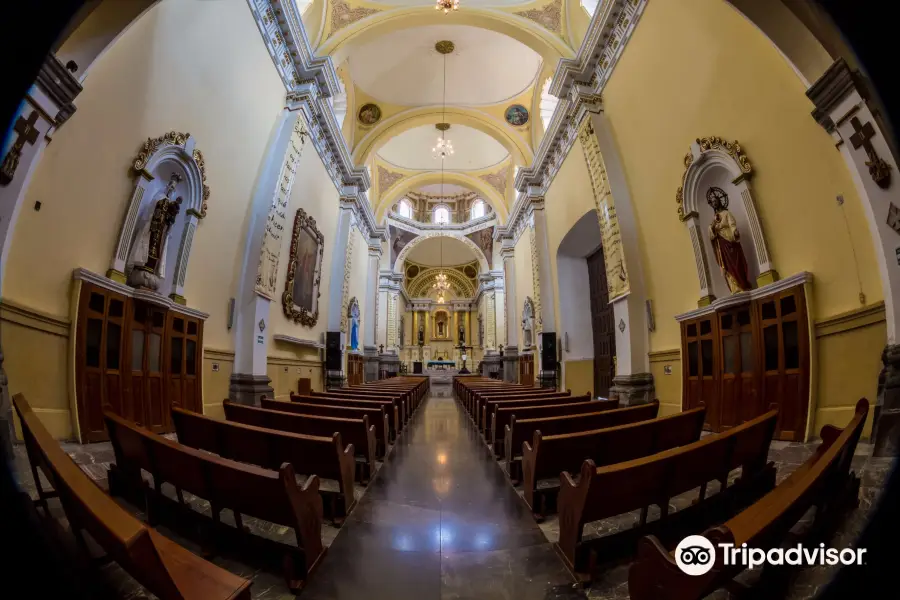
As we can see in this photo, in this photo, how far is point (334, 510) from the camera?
2131 millimetres

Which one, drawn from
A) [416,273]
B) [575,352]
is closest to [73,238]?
[575,352]

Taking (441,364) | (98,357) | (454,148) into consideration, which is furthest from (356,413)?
(441,364)

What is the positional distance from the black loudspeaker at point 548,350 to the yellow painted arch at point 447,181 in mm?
8228

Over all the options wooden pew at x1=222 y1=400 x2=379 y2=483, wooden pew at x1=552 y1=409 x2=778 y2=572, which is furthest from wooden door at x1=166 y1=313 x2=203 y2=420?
wooden pew at x1=552 y1=409 x2=778 y2=572

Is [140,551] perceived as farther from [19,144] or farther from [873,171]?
[873,171]

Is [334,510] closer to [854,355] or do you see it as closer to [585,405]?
[585,405]

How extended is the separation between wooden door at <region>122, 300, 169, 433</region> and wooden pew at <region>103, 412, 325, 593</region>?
277 cm

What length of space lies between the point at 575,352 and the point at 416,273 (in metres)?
20.2

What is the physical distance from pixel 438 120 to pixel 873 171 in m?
12.6

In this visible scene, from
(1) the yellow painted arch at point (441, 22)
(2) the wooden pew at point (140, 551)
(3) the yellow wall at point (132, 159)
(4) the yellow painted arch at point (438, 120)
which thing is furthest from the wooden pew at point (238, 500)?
(4) the yellow painted arch at point (438, 120)

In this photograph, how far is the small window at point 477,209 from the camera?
21250 millimetres

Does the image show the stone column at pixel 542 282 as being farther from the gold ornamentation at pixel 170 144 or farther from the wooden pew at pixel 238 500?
the wooden pew at pixel 238 500

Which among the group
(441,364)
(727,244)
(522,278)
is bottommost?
(441,364)

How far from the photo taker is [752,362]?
418cm
